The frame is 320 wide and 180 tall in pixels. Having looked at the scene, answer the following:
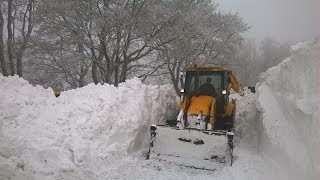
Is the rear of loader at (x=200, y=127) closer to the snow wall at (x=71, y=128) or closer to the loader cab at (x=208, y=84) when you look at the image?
the loader cab at (x=208, y=84)

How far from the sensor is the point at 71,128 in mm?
8164

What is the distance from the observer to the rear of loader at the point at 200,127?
850 centimetres

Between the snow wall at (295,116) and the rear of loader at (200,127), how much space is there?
1.10 metres

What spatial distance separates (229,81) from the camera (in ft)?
36.1

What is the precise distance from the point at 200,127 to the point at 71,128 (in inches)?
131

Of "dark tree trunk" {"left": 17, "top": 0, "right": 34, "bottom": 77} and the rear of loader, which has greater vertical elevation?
"dark tree trunk" {"left": 17, "top": 0, "right": 34, "bottom": 77}

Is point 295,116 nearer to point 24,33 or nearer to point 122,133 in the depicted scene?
point 122,133

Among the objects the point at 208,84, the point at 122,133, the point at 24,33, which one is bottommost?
the point at 122,133

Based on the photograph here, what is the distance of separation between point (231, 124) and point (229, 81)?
1505 mm

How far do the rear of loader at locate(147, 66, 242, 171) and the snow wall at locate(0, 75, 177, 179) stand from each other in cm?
87

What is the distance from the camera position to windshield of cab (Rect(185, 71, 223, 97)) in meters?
10.4

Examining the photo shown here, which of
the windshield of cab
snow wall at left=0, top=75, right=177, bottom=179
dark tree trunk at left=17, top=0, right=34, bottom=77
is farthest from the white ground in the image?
dark tree trunk at left=17, top=0, right=34, bottom=77

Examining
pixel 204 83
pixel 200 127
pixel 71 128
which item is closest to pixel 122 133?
pixel 71 128

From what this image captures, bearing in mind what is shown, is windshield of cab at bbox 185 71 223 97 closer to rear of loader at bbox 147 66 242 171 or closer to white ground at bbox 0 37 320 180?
rear of loader at bbox 147 66 242 171
